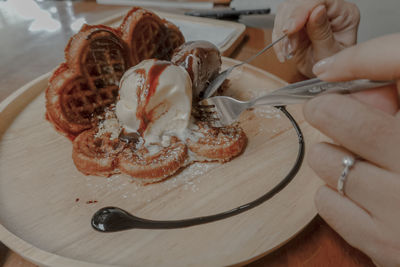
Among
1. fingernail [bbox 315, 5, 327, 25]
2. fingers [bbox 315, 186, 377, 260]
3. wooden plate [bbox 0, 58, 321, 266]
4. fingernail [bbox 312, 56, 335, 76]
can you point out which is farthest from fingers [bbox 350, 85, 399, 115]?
fingernail [bbox 315, 5, 327, 25]

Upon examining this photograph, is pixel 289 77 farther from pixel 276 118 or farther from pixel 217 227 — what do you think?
pixel 217 227

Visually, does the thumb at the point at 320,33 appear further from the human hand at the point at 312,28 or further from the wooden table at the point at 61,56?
the wooden table at the point at 61,56

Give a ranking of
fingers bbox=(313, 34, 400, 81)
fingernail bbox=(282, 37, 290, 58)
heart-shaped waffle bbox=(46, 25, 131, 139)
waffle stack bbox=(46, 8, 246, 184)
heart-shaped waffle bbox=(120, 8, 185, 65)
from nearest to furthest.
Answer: fingers bbox=(313, 34, 400, 81)
waffle stack bbox=(46, 8, 246, 184)
heart-shaped waffle bbox=(46, 25, 131, 139)
heart-shaped waffle bbox=(120, 8, 185, 65)
fingernail bbox=(282, 37, 290, 58)

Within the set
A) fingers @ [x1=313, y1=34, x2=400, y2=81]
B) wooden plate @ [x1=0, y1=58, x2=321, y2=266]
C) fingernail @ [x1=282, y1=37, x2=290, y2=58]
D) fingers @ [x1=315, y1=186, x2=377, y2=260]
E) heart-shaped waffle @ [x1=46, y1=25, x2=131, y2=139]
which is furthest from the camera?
fingernail @ [x1=282, y1=37, x2=290, y2=58]

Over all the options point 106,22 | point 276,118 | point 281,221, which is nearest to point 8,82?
point 106,22

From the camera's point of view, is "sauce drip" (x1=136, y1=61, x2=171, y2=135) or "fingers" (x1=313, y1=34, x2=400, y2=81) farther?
"sauce drip" (x1=136, y1=61, x2=171, y2=135)

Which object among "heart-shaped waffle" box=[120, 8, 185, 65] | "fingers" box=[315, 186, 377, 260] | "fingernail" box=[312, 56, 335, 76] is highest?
"fingernail" box=[312, 56, 335, 76]

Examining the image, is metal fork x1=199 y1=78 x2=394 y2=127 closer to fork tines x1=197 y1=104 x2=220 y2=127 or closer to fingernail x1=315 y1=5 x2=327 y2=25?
fork tines x1=197 y1=104 x2=220 y2=127

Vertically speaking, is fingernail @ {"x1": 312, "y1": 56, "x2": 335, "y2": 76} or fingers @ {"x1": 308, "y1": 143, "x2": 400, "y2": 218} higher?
fingernail @ {"x1": 312, "y1": 56, "x2": 335, "y2": 76}
